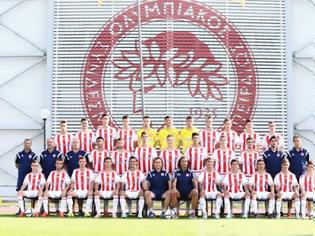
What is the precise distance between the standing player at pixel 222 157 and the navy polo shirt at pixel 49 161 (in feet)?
9.02

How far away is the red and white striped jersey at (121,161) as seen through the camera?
34.4 ft

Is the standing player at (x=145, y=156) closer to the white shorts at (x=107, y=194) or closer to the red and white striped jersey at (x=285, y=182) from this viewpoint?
the white shorts at (x=107, y=194)

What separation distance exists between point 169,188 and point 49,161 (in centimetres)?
221

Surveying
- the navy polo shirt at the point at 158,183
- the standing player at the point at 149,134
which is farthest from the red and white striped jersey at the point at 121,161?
the navy polo shirt at the point at 158,183

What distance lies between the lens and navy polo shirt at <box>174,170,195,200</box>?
10.1 meters

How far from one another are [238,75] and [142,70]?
243 cm

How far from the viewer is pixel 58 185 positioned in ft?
33.7

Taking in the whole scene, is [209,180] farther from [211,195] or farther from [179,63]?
[179,63]

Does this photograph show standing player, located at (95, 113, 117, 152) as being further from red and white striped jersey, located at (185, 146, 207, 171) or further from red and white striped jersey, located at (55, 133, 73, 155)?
red and white striped jersey, located at (185, 146, 207, 171)

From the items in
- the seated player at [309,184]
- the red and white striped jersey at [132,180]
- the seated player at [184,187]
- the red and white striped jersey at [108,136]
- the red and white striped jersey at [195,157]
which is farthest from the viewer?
the red and white striped jersey at [108,136]

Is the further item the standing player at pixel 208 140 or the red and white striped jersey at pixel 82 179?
the standing player at pixel 208 140

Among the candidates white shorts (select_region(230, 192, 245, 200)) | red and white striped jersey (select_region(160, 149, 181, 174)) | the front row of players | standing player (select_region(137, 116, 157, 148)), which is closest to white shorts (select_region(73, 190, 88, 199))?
the front row of players

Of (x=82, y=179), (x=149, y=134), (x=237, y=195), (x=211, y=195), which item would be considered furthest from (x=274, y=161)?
(x=82, y=179)
